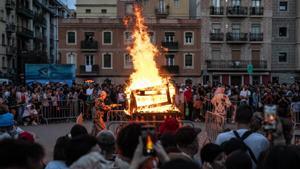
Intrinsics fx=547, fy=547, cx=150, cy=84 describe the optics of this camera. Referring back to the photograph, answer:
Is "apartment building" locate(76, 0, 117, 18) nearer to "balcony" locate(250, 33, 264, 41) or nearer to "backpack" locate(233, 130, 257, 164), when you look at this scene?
"balcony" locate(250, 33, 264, 41)

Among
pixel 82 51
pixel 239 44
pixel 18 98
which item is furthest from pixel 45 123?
pixel 239 44

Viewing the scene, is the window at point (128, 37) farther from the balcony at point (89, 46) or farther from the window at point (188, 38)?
the window at point (188, 38)

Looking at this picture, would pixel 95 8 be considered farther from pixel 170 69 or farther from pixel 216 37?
pixel 216 37

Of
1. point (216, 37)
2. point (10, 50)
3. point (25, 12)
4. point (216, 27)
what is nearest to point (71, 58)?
point (10, 50)

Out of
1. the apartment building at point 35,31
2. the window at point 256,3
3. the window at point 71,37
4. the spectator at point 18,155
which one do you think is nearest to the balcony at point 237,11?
the window at point 256,3

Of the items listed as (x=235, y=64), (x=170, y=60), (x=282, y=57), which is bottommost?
(x=235, y=64)

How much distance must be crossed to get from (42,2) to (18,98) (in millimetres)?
63205

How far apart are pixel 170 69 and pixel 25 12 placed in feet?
72.4

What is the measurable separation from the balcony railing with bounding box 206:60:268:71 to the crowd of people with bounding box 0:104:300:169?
54.4 meters

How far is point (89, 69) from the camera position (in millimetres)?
60531

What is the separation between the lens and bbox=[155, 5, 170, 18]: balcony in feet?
214

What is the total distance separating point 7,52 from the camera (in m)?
62.8

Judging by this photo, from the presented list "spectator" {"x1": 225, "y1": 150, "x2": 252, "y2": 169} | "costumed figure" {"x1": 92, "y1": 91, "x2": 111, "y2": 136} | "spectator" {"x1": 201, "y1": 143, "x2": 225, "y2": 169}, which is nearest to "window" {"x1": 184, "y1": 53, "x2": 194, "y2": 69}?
"costumed figure" {"x1": 92, "y1": 91, "x2": 111, "y2": 136}

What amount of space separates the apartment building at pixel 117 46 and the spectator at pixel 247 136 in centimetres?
5218
